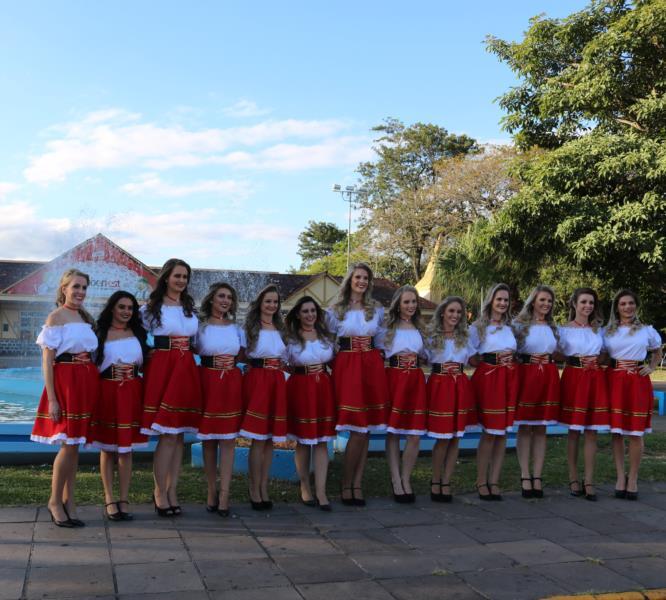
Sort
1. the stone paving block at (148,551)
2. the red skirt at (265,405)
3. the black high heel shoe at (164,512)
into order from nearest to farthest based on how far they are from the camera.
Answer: the stone paving block at (148,551), the black high heel shoe at (164,512), the red skirt at (265,405)

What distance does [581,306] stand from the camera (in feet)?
22.0

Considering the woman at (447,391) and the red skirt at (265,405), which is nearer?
the red skirt at (265,405)

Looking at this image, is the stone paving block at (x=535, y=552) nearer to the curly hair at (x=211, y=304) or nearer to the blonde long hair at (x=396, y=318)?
the blonde long hair at (x=396, y=318)

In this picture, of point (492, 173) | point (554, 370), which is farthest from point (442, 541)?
point (492, 173)

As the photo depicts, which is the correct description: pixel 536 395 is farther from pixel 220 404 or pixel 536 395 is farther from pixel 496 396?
pixel 220 404

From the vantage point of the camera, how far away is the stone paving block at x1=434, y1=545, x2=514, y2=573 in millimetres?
4676

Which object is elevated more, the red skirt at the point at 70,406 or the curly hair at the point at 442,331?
the curly hair at the point at 442,331

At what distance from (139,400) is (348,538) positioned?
1838 millimetres

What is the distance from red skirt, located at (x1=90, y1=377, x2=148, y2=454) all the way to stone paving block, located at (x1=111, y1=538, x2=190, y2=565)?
2.40ft

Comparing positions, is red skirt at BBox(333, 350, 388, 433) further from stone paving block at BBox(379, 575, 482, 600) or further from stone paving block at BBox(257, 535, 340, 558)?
stone paving block at BBox(379, 575, 482, 600)

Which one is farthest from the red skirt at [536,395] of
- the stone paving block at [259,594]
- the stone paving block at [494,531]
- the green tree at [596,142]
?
the green tree at [596,142]

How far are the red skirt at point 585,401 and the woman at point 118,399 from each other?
3.72 m

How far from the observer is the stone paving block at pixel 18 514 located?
5340mm

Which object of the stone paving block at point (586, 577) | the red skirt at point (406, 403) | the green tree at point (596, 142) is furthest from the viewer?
the green tree at point (596, 142)
